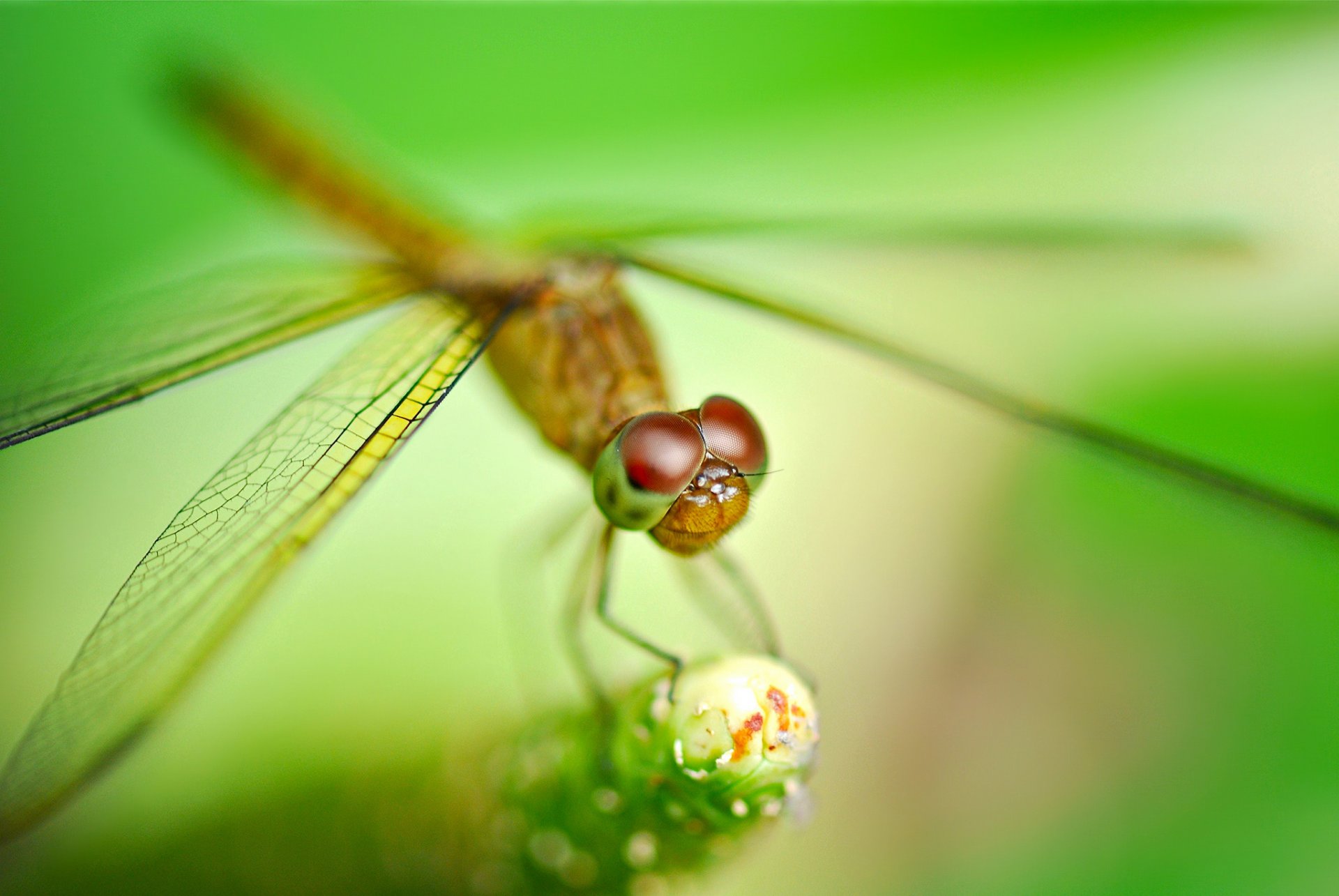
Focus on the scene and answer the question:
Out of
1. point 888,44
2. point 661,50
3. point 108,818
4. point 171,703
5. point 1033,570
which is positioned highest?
point 888,44

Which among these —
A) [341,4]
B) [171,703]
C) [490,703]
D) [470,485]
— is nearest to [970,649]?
[490,703]

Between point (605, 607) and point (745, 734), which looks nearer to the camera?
point (745, 734)

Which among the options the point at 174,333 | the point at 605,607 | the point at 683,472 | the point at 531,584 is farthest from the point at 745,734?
the point at 174,333

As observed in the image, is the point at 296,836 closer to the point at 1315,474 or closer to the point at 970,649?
the point at 970,649

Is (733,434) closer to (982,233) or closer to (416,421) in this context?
(416,421)

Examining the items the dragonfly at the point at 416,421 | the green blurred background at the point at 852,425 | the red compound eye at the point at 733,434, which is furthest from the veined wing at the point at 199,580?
the red compound eye at the point at 733,434

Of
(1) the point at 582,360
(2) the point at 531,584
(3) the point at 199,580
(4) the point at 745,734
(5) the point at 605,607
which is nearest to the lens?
(4) the point at 745,734
